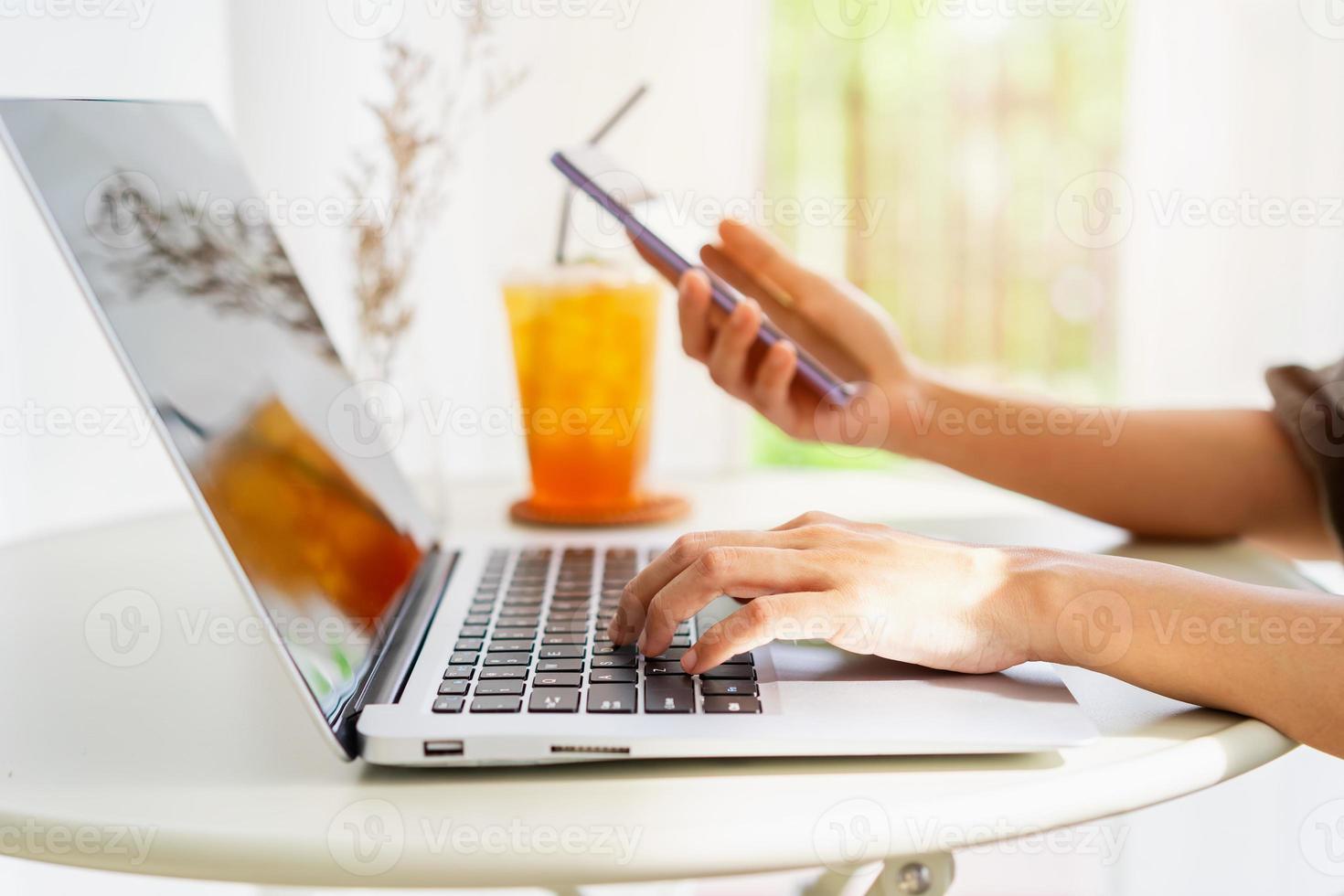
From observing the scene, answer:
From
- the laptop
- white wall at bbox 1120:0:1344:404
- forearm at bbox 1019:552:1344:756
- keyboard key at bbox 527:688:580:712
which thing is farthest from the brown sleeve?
white wall at bbox 1120:0:1344:404

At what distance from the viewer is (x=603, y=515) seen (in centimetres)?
102

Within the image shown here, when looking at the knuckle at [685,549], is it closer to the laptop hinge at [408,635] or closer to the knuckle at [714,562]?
the knuckle at [714,562]

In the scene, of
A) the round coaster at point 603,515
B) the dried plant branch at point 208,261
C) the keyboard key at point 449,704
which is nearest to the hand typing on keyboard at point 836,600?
the keyboard key at point 449,704

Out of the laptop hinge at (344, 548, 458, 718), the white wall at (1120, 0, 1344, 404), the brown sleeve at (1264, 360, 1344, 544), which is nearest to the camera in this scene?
the laptop hinge at (344, 548, 458, 718)

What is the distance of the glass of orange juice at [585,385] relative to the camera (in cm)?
102

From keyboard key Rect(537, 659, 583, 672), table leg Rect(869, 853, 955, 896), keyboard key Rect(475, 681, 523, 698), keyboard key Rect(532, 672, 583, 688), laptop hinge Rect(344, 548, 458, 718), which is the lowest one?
table leg Rect(869, 853, 955, 896)

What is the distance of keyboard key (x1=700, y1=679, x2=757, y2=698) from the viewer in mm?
511

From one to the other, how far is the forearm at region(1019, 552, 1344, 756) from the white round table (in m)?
0.02

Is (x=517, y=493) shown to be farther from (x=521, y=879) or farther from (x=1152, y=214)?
(x=1152, y=214)

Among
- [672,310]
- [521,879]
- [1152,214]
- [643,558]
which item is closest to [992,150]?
[1152,214]

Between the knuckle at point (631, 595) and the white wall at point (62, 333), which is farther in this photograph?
the white wall at point (62, 333)

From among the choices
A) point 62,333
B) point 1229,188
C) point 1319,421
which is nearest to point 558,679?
point 1319,421

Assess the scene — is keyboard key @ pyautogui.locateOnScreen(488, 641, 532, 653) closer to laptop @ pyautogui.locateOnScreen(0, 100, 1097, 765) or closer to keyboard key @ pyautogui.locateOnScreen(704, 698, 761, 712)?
laptop @ pyautogui.locateOnScreen(0, 100, 1097, 765)

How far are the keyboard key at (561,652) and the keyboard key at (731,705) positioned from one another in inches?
3.4
